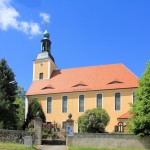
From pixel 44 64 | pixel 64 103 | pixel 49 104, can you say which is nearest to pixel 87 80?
pixel 64 103

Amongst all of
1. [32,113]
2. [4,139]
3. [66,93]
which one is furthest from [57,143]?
[66,93]

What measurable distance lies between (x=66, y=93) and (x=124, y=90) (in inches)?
321

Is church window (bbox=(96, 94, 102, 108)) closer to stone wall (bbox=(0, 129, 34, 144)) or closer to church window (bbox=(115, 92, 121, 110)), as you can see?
church window (bbox=(115, 92, 121, 110))

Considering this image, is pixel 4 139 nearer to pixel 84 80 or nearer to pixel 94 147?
pixel 94 147

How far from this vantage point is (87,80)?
52.1 m

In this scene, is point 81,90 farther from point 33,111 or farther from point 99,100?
point 33,111

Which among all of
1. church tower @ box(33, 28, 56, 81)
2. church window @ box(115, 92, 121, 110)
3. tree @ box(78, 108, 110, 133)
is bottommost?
tree @ box(78, 108, 110, 133)

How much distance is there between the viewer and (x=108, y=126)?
47688mm

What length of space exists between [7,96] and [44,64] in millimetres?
17603

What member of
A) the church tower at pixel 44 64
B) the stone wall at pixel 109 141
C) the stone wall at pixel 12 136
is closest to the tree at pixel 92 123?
the stone wall at pixel 109 141

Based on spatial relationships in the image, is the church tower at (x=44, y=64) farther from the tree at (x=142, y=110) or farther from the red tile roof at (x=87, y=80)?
the tree at (x=142, y=110)

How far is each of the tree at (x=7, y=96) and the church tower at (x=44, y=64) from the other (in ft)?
50.6

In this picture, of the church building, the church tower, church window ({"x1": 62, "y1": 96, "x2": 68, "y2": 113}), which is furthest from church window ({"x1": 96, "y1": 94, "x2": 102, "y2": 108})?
the church tower

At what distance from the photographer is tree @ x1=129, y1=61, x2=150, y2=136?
93.5ft
